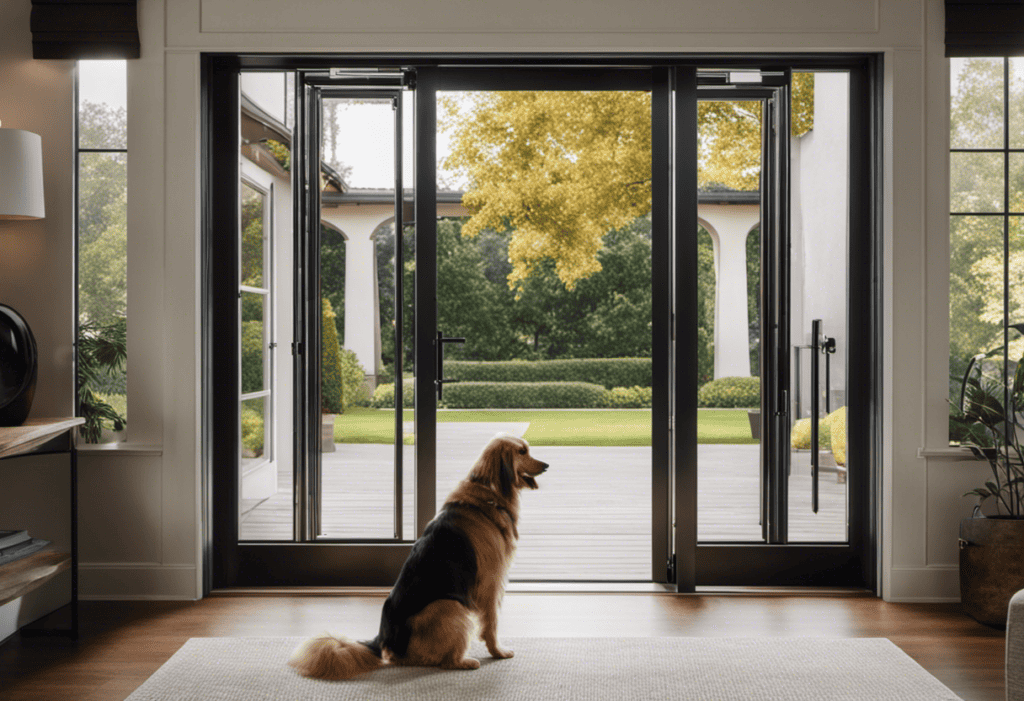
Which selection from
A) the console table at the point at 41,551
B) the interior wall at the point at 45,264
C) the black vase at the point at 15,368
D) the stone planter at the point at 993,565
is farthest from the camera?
the interior wall at the point at 45,264

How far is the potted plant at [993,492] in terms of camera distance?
2.68 metres

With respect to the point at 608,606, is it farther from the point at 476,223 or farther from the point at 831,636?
the point at 476,223

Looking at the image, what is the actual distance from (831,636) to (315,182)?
9.13 feet

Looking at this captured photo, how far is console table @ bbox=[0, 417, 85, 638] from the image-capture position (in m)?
2.32

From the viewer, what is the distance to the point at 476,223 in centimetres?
408

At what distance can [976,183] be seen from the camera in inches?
122

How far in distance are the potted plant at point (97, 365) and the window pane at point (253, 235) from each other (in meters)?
0.56

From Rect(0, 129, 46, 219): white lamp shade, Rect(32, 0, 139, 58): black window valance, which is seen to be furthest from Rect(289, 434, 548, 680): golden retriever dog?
Rect(32, 0, 139, 58): black window valance

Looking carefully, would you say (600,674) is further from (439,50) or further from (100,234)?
(100,234)

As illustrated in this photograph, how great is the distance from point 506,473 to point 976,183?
7.86 feet

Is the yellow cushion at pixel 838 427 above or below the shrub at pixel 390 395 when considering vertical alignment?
below

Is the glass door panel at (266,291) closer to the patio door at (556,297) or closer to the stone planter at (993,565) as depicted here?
the patio door at (556,297)

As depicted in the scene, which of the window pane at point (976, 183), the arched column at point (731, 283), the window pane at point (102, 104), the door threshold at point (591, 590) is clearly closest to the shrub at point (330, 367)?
the door threshold at point (591, 590)

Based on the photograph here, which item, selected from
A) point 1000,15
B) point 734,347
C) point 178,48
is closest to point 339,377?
point 178,48
